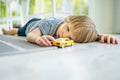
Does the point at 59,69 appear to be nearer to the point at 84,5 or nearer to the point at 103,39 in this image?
the point at 103,39

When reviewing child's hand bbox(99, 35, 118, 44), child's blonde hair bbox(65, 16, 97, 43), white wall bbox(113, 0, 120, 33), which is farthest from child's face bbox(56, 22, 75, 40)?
white wall bbox(113, 0, 120, 33)

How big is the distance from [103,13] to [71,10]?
0.43 m

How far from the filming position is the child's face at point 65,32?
0.86 m

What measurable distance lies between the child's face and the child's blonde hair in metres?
0.03

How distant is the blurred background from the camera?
210 cm

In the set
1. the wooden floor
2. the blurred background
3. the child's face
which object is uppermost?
the blurred background

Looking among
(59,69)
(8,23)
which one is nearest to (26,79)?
(59,69)

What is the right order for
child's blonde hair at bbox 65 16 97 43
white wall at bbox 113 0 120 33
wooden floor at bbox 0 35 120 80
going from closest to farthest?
wooden floor at bbox 0 35 120 80 < child's blonde hair at bbox 65 16 97 43 < white wall at bbox 113 0 120 33

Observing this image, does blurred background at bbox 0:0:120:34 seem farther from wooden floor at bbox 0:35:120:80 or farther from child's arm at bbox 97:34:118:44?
wooden floor at bbox 0:35:120:80

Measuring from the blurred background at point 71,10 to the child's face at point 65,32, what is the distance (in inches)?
48.5

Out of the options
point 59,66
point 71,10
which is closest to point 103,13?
point 71,10

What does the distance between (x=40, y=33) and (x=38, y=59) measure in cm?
47

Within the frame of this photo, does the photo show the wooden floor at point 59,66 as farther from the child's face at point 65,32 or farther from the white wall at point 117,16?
the white wall at point 117,16

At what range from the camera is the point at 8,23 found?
10.5ft
